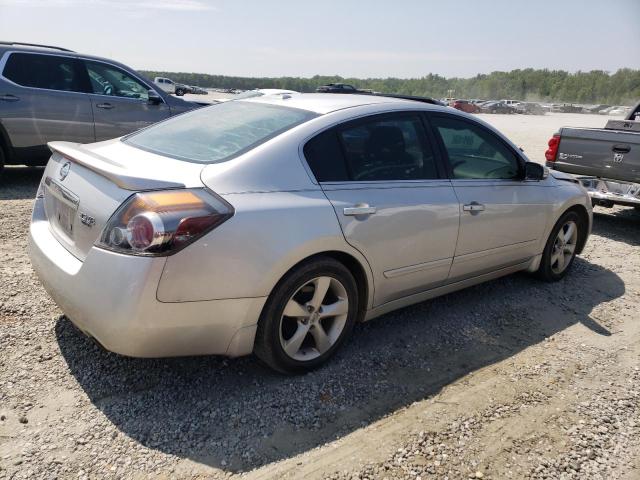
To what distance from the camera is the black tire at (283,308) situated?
2.71m

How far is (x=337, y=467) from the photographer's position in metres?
2.34

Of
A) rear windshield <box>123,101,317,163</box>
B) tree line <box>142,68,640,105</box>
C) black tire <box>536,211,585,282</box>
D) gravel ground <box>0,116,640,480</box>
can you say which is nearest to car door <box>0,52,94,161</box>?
gravel ground <box>0,116,640,480</box>

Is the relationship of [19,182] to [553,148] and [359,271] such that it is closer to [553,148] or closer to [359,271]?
[359,271]

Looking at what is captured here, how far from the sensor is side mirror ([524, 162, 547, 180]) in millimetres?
4168

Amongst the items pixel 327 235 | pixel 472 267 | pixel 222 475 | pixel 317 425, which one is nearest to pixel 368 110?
pixel 327 235

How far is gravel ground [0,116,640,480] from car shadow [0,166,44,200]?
298 cm

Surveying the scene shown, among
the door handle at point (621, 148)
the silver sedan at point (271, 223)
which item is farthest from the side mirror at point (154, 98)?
the door handle at point (621, 148)

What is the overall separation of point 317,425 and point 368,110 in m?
1.93

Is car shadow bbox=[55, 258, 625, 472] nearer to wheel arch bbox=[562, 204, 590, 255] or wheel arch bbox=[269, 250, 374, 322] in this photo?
→ wheel arch bbox=[269, 250, 374, 322]

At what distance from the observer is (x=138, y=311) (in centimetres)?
234

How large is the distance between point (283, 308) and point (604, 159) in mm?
5744

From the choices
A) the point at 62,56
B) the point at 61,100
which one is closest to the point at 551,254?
the point at 61,100

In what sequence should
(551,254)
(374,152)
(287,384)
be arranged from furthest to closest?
1. (551,254)
2. (374,152)
3. (287,384)

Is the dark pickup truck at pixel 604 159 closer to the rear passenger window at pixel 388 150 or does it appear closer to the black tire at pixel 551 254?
the black tire at pixel 551 254
